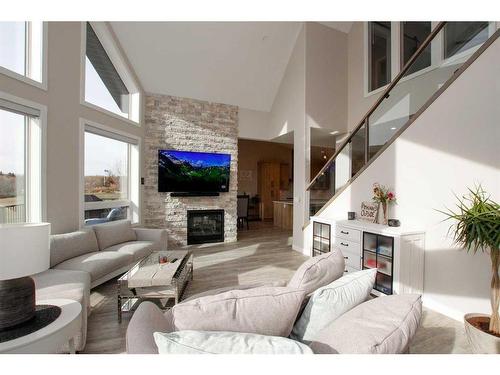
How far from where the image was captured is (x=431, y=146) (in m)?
2.73

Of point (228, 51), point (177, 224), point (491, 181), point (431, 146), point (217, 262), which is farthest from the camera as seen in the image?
point (177, 224)

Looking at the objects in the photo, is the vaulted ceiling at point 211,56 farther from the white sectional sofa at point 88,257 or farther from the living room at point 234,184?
the white sectional sofa at point 88,257

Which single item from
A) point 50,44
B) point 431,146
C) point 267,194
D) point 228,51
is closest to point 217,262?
point 431,146

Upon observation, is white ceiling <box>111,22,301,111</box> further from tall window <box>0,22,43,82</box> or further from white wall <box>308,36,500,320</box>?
white wall <box>308,36,500,320</box>

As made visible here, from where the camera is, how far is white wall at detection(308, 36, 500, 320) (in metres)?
2.27

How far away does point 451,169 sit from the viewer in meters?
2.55

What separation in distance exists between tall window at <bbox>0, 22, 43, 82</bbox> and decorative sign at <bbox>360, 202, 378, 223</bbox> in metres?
4.60

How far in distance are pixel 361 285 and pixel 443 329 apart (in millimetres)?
1808

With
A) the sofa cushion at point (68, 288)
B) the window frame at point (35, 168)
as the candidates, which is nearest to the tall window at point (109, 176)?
the window frame at point (35, 168)

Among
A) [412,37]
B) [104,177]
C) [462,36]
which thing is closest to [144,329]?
[104,177]

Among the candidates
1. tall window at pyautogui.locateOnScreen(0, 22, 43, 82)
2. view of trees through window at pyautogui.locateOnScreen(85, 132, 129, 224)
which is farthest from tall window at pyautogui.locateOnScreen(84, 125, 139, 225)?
tall window at pyautogui.locateOnScreen(0, 22, 43, 82)
